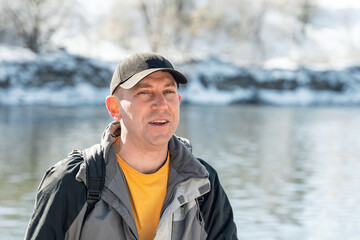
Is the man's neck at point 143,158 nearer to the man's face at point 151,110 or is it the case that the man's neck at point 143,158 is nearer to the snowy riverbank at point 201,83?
the man's face at point 151,110

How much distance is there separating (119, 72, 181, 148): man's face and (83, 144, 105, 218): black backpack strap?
0.24m

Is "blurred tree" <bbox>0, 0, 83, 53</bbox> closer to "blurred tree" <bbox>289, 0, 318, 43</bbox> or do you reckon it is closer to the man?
"blurred tree" <bbox>289, 0, 318, 43</bbox>

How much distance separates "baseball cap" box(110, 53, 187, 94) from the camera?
2.86 metres

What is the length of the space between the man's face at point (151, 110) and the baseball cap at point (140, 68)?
0.07 metres

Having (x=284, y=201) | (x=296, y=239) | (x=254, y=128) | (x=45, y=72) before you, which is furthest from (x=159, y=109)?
(x=45, y=72)

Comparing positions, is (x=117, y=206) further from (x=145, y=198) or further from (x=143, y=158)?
(x=143, y=158)

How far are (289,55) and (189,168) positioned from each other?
73372 millimetres

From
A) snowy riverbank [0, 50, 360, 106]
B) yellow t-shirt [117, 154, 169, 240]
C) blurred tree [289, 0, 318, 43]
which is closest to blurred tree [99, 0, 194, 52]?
snowy riverbank [0, 50, 360, 106]

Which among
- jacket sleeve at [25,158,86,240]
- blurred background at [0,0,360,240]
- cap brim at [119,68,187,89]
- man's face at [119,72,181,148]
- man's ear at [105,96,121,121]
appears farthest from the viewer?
blurred background at [0,0,360,240]

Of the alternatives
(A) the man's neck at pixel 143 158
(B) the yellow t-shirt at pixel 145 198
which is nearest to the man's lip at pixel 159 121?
(A) the man's neck at pixel 143 158

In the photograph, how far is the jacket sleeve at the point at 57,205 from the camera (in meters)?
2.71

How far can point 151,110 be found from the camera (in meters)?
3.00

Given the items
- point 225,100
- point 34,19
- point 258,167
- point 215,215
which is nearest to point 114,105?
point 215,215

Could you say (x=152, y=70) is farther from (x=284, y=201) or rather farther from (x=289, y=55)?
(x=289, y=55)
